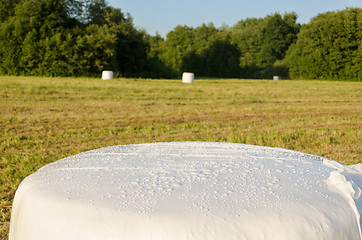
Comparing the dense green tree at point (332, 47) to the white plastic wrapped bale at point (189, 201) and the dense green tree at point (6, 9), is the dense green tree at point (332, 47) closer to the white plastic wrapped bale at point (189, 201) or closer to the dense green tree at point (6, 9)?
the dense green tree at point (6, 9)

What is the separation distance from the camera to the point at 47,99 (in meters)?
10.5

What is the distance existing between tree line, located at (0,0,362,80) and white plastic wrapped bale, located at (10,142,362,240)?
2364cm

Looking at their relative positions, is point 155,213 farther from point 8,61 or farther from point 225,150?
point 8,61

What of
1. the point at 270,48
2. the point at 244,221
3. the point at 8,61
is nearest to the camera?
the point at 244,221

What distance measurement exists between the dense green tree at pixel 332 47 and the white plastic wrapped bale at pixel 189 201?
35.1 meters

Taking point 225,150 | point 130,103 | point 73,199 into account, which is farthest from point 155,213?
point 130,103

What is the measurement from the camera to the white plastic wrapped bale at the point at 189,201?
4.38ft

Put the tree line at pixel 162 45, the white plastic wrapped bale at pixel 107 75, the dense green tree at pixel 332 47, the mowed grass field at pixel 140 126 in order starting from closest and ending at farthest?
the mowed grass field at pixel 140 126
the white plastic wrapped bale at pixel 107 75
the tree line at pixel 162 45
the dense green tree at pixel 332 47

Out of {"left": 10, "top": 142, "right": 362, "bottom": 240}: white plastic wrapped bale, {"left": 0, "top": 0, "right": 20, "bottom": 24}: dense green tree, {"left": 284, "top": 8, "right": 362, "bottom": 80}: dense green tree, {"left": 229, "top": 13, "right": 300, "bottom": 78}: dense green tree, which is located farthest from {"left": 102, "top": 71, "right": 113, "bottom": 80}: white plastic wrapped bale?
{"left": 229, "top": 13, "right": 300, "bottom": 78}: dense green tree

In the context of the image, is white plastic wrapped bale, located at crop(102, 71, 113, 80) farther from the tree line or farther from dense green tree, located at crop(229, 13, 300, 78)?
dense green tree, located at crop(229, 13, 300, 78)

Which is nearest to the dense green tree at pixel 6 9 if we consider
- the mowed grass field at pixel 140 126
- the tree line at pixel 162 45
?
the tree line at pixel 162 45

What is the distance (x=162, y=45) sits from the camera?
4784 cm

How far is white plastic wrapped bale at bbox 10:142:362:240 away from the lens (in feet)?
4.38

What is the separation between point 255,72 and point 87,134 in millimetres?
36660
